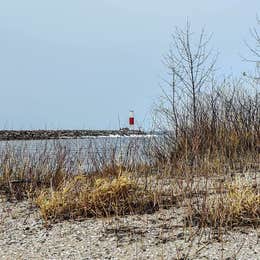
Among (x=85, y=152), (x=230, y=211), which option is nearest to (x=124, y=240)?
(x=230, y=211)

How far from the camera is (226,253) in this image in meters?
3.56

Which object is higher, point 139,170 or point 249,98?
point 249,98

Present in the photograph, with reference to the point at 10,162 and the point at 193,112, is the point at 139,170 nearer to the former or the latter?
the point at 10,162

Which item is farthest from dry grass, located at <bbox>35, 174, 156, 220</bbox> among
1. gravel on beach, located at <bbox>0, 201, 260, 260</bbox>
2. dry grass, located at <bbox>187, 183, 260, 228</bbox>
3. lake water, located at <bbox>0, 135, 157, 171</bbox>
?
lake water, located at <bbox>0, 135, 157, 171</bbox>

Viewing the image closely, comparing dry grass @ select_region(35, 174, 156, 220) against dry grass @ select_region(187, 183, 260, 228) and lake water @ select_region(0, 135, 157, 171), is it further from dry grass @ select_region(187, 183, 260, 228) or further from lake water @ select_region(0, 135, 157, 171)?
lake water @ select_region(0, 135, 157, 171)

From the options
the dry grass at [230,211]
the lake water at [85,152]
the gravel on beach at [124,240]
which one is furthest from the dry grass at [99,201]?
the lake water at [85,152]

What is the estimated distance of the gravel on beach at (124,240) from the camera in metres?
3.62

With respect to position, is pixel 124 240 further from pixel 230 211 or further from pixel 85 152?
pixel 85 152

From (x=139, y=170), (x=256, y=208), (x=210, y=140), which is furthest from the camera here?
(x=210, y=140)

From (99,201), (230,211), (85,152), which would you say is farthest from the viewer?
(85,152)

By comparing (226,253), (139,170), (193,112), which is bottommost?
(226,253)

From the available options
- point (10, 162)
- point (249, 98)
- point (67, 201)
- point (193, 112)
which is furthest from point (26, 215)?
point (249, 98)

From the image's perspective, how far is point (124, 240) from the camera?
3994 millimetres

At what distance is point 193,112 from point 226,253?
586cm
